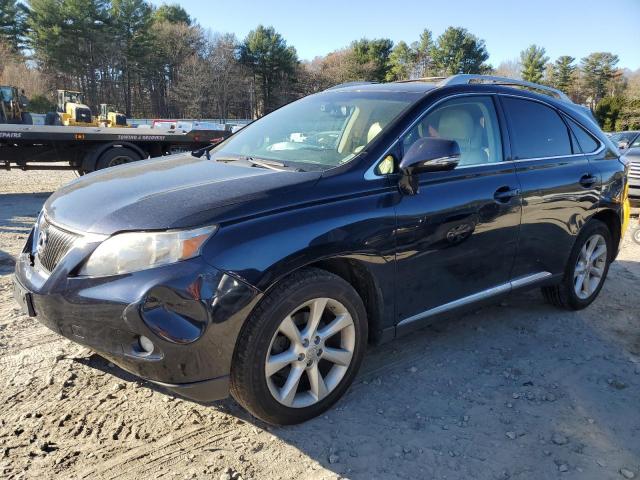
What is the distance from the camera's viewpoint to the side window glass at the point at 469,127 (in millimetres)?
3271

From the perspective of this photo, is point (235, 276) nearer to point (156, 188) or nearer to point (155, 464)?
point (156, 188)

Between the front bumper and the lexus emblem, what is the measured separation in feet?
1.29

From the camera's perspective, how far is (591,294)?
15.0 ft

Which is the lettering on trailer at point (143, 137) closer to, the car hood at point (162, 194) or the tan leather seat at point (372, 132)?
the car hood at point (162, 194)

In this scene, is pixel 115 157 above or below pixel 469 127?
below

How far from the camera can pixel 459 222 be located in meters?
3.14

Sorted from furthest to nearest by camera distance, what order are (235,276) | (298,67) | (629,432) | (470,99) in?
(298,67)
(470,99)
(629,432)
(235,276)

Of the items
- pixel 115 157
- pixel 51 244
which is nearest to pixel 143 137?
pixel 115 157

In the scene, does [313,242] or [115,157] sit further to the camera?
[115,157]

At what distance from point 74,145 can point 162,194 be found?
8.61m

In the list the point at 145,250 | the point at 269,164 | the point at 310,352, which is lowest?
the point at 310,352

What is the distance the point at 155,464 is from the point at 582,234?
361 cm

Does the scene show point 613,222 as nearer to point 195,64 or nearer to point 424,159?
point 424,159

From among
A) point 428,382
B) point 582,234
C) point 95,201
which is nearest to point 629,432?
point 428,382
